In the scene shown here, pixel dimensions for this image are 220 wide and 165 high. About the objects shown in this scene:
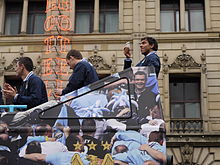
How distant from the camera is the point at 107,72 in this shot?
1719 centimetres

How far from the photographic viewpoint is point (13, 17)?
18922mm

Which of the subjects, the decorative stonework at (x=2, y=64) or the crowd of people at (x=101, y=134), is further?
the decorative stonework at (x=2, y=64)

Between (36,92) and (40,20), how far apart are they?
15.2m

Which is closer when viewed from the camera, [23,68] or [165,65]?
[23,68]

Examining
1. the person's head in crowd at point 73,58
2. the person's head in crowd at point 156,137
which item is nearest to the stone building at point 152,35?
the person's head in crowd at point 73,58

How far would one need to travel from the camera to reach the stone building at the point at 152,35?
53.2 feet

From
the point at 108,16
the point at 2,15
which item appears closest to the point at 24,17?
the point at 2,15

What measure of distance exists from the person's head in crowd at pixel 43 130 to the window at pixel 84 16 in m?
15.1

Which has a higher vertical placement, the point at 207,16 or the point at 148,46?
the point at 207,16

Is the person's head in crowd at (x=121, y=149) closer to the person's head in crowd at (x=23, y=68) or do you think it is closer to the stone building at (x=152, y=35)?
the person's head in crowd at (x=23, y=68)

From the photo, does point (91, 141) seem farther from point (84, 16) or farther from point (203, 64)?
point (84, 16)

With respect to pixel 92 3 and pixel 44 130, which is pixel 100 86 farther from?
pixel 92 3

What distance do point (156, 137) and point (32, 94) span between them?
1651 millimetres

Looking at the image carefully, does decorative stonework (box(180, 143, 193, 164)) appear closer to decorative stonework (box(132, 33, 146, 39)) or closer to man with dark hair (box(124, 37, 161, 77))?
decorative stonework (box(132, 33, 146, 39))
